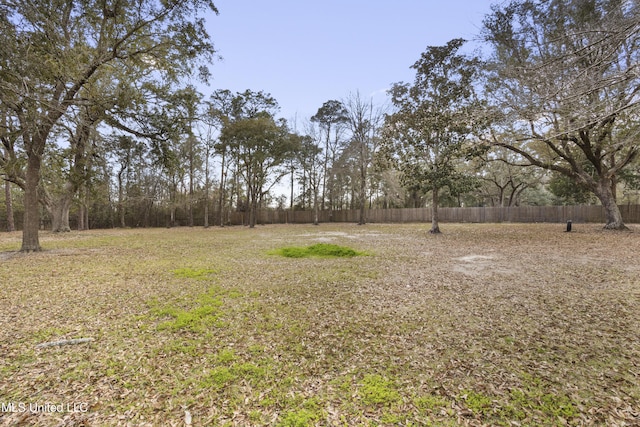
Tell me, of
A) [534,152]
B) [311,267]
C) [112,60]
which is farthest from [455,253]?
[534,152]

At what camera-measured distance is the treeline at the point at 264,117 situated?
495 cm

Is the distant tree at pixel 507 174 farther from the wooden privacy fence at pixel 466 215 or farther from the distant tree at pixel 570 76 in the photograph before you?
the distant tree at pixel 570 76

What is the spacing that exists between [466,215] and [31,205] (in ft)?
95.2

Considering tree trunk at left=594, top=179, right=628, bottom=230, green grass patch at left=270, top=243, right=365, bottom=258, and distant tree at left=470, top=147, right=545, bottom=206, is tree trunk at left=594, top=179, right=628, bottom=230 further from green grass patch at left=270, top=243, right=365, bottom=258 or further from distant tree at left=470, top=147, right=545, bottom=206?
green grass patch at left=270, top=243, right=365, bottom=258

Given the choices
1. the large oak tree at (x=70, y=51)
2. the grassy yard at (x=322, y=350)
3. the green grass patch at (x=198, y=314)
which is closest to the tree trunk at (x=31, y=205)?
the large oak tree at (x=70, y=51)

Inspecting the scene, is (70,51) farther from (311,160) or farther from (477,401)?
(311,160)

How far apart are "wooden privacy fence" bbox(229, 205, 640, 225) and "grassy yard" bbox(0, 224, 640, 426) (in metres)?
21.3

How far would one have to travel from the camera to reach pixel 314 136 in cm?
2928

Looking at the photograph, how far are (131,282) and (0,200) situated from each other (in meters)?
28.5

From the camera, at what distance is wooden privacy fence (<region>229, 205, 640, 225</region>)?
21172mm

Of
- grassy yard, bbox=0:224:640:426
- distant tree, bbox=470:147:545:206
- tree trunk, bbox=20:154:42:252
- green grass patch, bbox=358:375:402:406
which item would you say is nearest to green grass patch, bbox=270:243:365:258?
grassy yard, bbox=0:224:640:426

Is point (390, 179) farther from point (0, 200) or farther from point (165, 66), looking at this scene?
point (0, 200)

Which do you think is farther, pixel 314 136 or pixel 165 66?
pixel 314 136

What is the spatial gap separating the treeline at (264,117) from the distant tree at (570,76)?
49 mm
